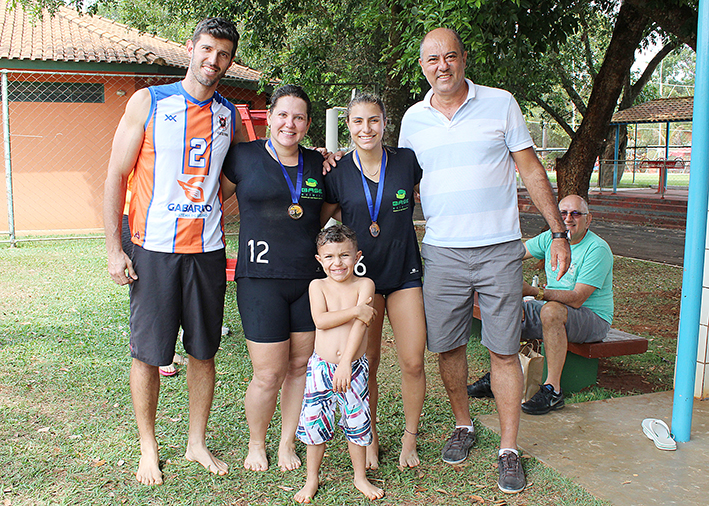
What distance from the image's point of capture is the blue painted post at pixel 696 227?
130 inches

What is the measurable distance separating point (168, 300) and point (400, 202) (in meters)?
1.28

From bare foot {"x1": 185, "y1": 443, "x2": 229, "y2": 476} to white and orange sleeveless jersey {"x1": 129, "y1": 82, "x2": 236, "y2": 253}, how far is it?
3.64ft

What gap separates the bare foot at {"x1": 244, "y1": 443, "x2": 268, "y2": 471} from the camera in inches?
131

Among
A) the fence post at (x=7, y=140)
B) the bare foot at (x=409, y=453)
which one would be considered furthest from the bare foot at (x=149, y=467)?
the fence post at (x=7, y=140)

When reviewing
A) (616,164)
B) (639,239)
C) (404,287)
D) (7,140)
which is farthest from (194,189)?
(616,164)

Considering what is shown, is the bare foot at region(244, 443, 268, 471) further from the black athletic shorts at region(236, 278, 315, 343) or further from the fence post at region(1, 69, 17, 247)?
the fence post at region(1, 69, 17, 247)

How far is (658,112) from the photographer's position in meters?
Result: 22.6

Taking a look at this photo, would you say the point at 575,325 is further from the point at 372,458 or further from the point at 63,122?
the point at 63,122

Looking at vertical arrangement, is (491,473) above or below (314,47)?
below

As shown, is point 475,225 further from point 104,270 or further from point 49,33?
point 49,33

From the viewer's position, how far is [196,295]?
3217 mm

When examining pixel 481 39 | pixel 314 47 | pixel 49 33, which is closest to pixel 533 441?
pixel 481 39

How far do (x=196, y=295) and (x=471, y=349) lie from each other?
3009mm

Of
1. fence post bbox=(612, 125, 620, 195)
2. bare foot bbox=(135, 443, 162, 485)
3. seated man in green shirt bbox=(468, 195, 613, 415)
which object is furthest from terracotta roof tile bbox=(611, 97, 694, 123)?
bare foot bbox=(135, 443, 162, 485)
